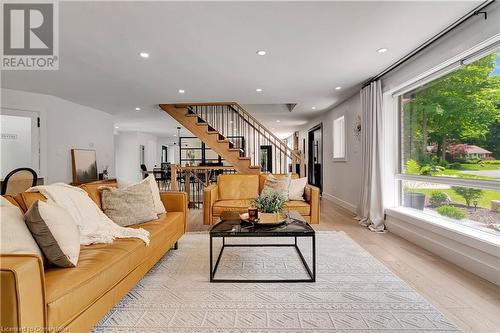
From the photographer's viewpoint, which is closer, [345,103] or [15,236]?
[15,236]

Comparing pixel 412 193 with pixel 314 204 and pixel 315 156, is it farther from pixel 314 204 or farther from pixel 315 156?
pixel 315 156

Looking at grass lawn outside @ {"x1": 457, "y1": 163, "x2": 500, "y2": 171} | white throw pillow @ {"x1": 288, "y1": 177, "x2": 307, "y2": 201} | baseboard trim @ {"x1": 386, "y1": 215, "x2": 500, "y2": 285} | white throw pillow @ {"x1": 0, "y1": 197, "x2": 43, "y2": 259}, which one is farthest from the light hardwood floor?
white throw pillow @ {"x1": 0, "y1": 197, "x2": 43, "y2": 259}

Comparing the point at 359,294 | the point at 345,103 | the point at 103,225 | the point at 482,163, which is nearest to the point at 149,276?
the point at 103,225

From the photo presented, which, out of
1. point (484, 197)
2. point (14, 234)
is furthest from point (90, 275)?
point (484, 197)

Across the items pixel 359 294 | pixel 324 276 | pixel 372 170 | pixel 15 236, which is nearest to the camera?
pixel 15 236

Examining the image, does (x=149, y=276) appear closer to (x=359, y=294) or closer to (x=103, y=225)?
(x=103, y=225)

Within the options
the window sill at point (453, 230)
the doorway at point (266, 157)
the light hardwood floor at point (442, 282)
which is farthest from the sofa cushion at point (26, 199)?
the doorway at point (266, 157)

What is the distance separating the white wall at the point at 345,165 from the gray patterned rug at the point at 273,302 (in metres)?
2.93

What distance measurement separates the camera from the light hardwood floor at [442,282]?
1.81m

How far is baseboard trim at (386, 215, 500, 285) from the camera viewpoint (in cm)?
233

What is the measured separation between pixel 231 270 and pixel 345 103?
4.93 metres

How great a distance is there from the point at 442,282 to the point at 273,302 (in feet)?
5.19

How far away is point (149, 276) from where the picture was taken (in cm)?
245

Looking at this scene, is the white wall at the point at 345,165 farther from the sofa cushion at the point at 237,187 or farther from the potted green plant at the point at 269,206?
the potted green plant at the point at 269,206
